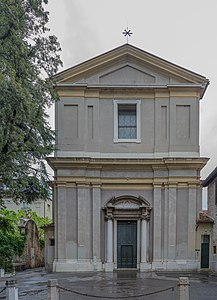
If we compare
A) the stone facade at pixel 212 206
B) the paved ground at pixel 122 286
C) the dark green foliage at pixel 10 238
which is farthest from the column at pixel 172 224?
the dark green foliage at pixel 10 238

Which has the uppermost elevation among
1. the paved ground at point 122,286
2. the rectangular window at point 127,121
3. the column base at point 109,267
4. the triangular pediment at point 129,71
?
the triangular pediment at point 129,71

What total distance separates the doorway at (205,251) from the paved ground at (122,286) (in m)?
1.54

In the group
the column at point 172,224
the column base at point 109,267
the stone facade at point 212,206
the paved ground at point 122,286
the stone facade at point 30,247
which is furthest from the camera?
the stone facade at point 30,247

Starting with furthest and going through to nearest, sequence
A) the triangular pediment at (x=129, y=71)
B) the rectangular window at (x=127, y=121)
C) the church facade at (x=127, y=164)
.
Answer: the rectangular window at (x=127, y=121) → the triangular pediment at (x=129, y=71) → the church facade at (x=127, y=164)

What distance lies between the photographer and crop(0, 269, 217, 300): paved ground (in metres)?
15.0

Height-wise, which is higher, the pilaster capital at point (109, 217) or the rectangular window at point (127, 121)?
the rectangular window at point (127, 121)

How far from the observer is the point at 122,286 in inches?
696

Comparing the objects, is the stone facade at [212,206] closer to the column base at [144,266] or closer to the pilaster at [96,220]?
the column base at [144,266]

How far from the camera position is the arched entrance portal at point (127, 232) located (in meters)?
24.8

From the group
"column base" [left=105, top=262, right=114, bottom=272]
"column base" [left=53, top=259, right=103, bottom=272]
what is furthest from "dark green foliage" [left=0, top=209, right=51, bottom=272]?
"column base" [left=105, top=262, right=114, bottom=272]

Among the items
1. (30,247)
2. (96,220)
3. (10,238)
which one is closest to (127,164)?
(96,220)

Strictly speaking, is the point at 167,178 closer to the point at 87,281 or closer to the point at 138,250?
the point at 138,250

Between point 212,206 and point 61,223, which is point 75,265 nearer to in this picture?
point 61,223

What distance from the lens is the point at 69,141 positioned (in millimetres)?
25438
